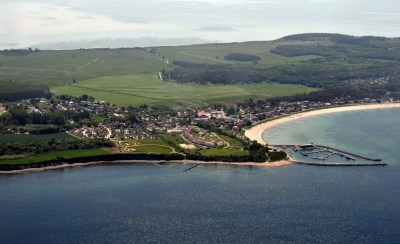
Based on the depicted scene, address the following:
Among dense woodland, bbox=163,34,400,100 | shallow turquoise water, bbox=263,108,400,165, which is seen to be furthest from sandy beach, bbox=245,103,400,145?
dense woodland, bbox=163,34,400,100

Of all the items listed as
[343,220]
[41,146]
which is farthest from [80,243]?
[41,146]

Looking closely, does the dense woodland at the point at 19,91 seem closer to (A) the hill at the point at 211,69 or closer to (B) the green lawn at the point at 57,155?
(A) the hill at the point at 211,69

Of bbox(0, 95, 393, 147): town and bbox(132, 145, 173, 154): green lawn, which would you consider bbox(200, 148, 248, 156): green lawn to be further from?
bbox(132, 145, 173, 154): green lawn

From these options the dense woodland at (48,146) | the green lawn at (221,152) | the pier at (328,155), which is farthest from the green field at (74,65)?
the pier at (328,155)

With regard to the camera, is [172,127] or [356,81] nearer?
[172,127]

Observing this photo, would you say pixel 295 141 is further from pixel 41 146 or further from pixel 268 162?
pixel 41 146

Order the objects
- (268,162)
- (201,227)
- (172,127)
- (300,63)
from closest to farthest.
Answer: (201,227)
(268,162)
(172,127)
(300,63)

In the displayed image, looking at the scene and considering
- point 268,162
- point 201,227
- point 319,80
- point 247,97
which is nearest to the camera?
point 201,227

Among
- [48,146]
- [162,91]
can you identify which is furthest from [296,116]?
[48,146]
